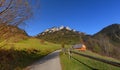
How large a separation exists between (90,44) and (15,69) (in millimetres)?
108695

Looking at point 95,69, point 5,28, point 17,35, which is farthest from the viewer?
point 95,69

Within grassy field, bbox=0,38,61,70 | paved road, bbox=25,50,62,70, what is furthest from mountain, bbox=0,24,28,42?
paved road, bbox=25,50,62,70

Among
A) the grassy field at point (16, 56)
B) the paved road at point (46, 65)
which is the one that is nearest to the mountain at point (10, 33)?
the grassy field at point (16, 56)

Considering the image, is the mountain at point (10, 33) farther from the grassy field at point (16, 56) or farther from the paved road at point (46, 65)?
the paved road at point (46, 65)

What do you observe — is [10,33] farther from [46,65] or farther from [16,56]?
[16,56]

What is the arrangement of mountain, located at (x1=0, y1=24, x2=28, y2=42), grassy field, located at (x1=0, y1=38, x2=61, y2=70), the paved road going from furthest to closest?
the paved road < grassy field, located at (x1=0, y1=38, x2=61, y2=70) < mountain, located at (x1=0, y1=24, x2=28, y2=42)

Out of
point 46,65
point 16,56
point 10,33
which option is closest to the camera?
point 10,33

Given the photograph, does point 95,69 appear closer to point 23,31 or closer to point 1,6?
point 23,31

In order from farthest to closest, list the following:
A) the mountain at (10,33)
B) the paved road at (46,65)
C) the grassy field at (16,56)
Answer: the paved road at (46,65), the grassy field at (16,56), the mountain at (10,33)

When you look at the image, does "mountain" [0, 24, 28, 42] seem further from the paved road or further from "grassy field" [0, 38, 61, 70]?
the paved road

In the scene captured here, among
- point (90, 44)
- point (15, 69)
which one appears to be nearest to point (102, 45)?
point (90, 44)

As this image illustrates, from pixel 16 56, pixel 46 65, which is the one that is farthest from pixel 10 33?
pixel 16 56

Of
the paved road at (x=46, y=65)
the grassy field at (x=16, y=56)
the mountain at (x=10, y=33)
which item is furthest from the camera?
the paved road at (x=46, y=65)

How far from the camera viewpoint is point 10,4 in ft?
39.2
